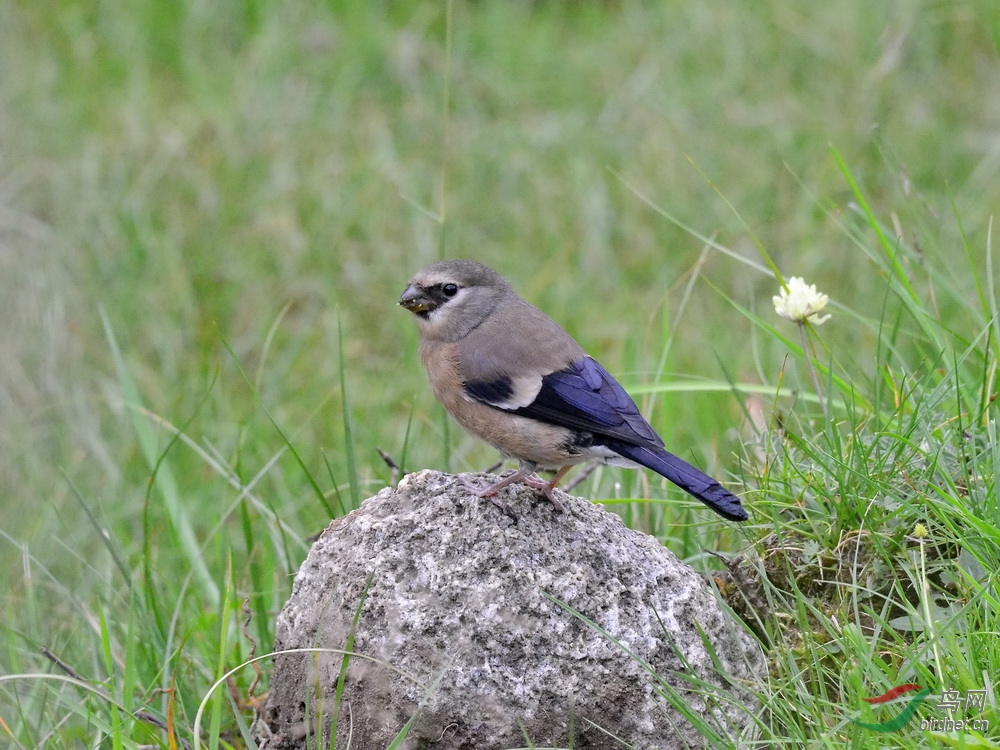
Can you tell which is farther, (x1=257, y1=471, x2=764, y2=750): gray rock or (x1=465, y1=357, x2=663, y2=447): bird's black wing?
(x1=465, y1=357, x2=663, y2=447): bird's black wing

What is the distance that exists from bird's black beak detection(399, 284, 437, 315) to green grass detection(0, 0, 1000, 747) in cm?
31

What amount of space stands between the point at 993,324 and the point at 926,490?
681mm

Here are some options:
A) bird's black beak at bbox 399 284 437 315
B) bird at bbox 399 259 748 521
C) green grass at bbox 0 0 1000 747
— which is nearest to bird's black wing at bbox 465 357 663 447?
bird at bbox 399 259 748 521

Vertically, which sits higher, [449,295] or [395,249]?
[449,295]

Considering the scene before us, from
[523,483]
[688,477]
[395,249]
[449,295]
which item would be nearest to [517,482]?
[523,483]

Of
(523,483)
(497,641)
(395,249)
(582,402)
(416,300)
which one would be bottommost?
(395,249)

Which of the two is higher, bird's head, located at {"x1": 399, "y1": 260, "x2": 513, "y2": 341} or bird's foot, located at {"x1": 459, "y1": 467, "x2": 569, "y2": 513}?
bird's head, located at {"x1": 399, "y1": 260, "x2": 513, "y2": 341}

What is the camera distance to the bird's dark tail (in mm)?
3115

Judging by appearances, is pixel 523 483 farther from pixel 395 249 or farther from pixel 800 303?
pixel 395 249

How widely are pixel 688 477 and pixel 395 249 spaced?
4.25 metres

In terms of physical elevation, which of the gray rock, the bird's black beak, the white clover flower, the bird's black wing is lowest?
the gray rock

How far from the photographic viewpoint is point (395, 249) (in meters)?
7.23

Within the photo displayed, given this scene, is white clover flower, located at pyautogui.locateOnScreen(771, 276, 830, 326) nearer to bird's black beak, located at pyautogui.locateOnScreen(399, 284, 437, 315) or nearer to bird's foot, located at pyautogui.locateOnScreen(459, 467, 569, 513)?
bird's foot, located at pyautogui.locateOnScreen(459, 467, 569, 513)

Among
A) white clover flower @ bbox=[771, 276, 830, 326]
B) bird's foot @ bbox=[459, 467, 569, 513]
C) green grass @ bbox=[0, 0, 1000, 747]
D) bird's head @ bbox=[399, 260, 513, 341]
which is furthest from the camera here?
bird's head @ bbox=[399, 260, 513, 341]
